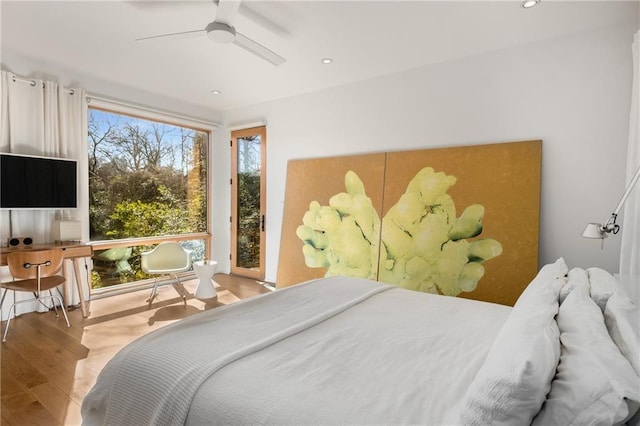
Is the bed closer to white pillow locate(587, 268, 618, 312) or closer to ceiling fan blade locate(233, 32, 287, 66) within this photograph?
white pillow locate(587, 268, 618, 312)

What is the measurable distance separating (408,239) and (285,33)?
7.62ft

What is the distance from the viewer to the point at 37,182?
3.44m

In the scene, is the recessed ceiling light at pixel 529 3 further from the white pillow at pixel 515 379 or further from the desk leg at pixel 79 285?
the desk leg at pixel 79 285

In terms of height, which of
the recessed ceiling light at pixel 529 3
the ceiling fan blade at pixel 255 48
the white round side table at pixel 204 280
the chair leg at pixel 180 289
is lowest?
the chair leg at pixel 180 289

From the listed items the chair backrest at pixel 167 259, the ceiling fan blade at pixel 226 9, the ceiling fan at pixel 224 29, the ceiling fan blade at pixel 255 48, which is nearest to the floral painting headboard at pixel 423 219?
the chair backrest at pixel 167 259

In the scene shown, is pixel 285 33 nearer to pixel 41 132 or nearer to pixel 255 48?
pixel 255 48

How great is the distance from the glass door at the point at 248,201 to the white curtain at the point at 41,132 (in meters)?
2.00

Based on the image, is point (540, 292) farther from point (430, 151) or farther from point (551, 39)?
point (551, 39)

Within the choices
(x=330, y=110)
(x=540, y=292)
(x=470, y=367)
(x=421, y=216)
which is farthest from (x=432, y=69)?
(x=470, y=367)

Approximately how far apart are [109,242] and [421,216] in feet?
12.6

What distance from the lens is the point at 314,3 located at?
251 centimetres

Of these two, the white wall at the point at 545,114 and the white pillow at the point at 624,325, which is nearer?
the white pillow at the point at 624,325

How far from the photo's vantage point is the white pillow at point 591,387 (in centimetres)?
77

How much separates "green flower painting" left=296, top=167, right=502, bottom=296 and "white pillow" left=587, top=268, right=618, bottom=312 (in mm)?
1400
